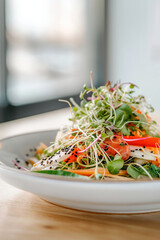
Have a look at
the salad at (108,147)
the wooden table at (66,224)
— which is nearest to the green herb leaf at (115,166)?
the salad at (108,147)

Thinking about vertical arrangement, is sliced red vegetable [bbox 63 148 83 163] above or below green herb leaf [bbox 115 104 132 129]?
below

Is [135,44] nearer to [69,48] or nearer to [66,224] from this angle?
[69,48]

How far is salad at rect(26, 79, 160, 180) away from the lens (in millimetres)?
761

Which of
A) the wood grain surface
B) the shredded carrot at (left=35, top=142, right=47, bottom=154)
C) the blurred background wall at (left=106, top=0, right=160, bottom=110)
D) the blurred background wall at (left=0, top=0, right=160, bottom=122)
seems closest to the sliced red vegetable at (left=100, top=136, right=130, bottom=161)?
the wood grain surface

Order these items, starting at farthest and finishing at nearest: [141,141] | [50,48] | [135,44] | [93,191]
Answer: [135,44] < [50,48] < [141,141] < [93,191]

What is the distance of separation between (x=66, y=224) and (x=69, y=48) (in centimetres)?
404

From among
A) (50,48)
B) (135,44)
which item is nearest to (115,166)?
(50,48)

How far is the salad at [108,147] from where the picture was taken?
0.76m

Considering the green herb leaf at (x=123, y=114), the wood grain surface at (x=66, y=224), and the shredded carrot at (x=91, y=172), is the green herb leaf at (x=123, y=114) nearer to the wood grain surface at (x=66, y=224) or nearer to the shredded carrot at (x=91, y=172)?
the shredded carrot at (x=91, y=172)

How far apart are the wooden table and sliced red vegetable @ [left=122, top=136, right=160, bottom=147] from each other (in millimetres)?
228

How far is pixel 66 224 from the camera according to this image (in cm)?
65

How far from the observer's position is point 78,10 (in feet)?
15.2

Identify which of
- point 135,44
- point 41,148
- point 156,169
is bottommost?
point 135,44

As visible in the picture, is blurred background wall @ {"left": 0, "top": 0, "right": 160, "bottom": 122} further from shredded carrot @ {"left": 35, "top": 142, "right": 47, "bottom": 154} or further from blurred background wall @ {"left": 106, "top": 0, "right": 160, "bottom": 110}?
shredded carrot @ {"left": 35, "top": 142, "right": 47, "bottom": 154}
